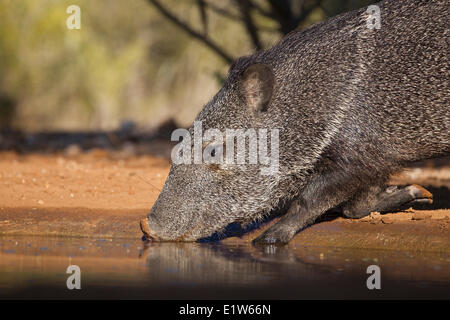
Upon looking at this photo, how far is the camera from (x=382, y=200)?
213 inches

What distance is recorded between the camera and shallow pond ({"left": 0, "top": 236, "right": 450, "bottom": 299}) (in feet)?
12.1

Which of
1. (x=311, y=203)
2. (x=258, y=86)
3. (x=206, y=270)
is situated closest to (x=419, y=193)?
(x=311, y=203)

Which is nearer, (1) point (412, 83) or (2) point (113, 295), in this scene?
(2) point (113, 295)

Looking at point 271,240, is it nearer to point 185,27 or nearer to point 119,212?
point 119,212

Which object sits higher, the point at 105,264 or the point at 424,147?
the point at 424,147

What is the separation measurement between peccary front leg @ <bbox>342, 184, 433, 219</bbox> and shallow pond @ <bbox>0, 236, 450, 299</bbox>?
0.44 m

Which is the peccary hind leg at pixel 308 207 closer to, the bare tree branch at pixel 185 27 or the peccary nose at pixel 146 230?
the peccary nose at pixel 146 230

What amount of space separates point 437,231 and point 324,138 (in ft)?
3.25

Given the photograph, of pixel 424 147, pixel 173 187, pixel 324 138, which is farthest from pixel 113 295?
pixel 424 147

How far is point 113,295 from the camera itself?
359 cm

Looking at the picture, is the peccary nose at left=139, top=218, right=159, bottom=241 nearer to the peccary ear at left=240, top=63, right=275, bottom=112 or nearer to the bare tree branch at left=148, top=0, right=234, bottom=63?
the peccary ear at left=240, top=63, right=275, bottom=112

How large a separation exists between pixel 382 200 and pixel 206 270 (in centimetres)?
173
